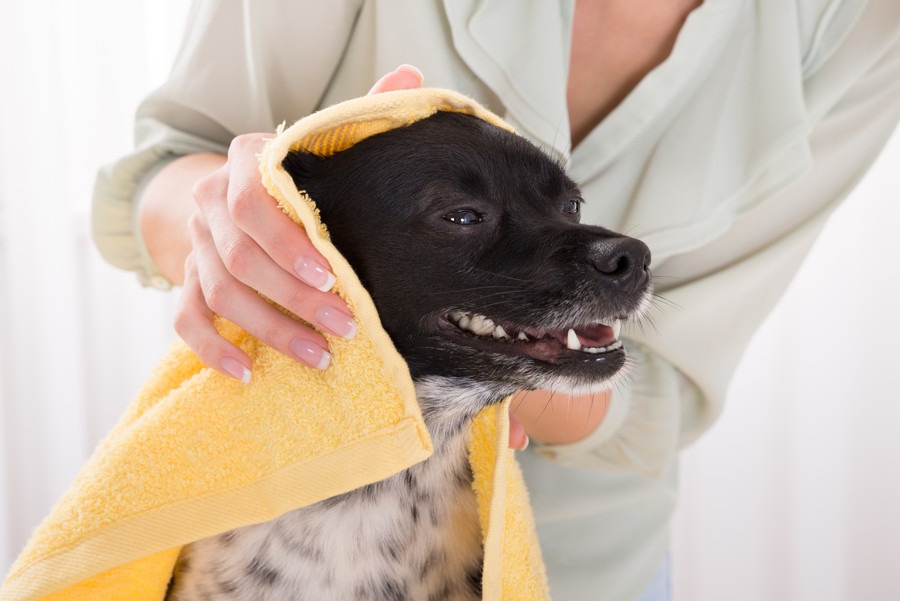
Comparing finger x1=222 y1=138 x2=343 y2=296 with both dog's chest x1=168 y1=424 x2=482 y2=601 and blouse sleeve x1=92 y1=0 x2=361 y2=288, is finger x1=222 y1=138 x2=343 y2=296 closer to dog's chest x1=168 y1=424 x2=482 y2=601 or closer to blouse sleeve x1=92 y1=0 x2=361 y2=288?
dog's chest x1=168 y1=424 x2=482 y2=601

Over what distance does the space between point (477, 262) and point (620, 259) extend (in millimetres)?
135

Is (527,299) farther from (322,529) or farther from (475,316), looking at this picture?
(322,529)

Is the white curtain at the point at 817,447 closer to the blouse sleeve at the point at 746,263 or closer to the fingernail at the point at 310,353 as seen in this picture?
the blouse sleeve at the point at 746,263

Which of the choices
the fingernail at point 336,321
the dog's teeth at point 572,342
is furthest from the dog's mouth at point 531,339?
the fingernail at point 336,321

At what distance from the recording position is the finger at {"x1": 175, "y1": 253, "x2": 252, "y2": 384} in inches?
31.1

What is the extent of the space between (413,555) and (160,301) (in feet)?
4.71

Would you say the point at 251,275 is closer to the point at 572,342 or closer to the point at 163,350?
the point at 572,342

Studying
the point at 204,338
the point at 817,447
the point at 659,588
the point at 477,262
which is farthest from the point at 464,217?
the point at 817,447

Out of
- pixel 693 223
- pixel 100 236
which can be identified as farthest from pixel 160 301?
pixel 693 223

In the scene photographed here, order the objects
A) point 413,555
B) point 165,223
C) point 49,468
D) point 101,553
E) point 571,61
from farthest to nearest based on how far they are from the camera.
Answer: point 49,468 → point 571,61 → point 165,223 → point 413,555 → point 101,553

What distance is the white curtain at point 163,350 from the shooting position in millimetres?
1967

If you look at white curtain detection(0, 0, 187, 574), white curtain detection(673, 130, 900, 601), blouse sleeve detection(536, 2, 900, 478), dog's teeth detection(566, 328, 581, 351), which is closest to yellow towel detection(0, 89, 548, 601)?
dog's teeth detection(566, 328, 581, 351)

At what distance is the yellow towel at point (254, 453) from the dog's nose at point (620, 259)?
198 mm

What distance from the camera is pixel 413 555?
87 centimetres
